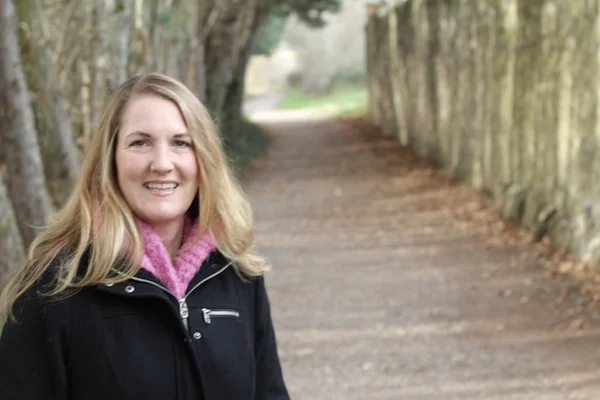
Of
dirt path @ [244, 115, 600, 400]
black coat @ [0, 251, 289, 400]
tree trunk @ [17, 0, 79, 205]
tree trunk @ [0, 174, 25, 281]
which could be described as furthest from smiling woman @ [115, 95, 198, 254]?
tree trunk @ [17, 0, 79, 205]

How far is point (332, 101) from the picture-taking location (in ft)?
118

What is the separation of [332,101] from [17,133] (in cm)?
3178

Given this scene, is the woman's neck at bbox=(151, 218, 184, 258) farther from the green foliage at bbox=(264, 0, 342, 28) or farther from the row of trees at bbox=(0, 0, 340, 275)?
the green foliage at bbox=(264, 0, 342, 28)

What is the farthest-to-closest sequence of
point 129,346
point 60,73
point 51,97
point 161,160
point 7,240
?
point 60,73, point 51,97, point 7,240, point 161,160, point 129,346

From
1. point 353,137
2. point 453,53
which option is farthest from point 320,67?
point 453,53

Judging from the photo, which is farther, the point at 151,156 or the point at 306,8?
the point at 306,8

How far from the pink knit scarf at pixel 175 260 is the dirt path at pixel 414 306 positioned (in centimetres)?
341

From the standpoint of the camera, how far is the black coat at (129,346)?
1.83 meters

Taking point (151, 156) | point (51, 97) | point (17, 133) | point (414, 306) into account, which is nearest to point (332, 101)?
point (414, 306)

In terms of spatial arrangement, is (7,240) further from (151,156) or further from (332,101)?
(332,101)

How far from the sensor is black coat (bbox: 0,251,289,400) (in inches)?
72.2

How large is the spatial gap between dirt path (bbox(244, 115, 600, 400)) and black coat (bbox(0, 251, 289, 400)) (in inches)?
134

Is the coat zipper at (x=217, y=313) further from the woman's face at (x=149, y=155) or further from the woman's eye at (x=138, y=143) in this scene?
the woman's eye at (x=138, y=143)

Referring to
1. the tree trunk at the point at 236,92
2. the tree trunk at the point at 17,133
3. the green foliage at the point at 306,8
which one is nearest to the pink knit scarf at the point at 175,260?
the tree trunk at the point at 17,133
